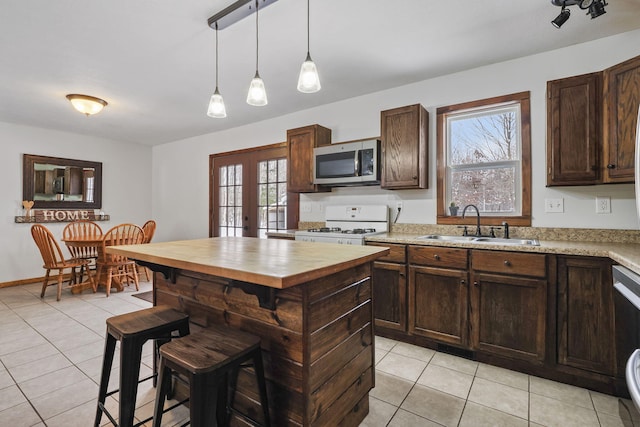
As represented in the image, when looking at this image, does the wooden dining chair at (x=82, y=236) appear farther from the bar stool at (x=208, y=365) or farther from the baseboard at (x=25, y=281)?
the bar stool at (x=208, y=365)

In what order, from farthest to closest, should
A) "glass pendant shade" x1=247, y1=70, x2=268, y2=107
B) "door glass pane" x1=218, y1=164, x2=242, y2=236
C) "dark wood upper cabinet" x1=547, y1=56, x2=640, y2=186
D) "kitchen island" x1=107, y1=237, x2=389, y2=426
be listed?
"door glass pane" x1=218, y1=164, x2=242, y2=236 < "dark wood upper cabinet" x1=547, y1=56, x2=640, y2=186 < "glass pendant shade" x1=247, y1=70, x2=268, y2=107 < "kitchen island" x1=107, y1=237, x2=389, y2=426

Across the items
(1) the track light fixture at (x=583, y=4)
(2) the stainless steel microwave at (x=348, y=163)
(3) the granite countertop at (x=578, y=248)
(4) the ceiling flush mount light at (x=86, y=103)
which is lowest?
(3) the granite countertop at (x=578, y=248)

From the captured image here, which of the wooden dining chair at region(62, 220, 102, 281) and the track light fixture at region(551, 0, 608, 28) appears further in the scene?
the wooden dining chair at region(62, 220, 102, 281)

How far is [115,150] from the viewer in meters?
5.65

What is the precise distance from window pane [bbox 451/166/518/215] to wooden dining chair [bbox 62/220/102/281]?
14.4ft

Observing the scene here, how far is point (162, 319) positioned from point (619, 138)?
2.95 metres

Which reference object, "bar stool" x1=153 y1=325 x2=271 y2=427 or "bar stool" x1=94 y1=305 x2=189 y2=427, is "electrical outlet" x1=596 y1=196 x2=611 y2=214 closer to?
"bar stool" x1=153 y1=325 x2=271 y2=427

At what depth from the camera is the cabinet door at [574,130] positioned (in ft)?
7.27

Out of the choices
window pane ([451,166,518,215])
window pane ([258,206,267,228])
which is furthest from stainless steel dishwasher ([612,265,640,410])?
window pane ([258,206,267,228])

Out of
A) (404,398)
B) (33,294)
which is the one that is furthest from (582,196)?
(33,294)

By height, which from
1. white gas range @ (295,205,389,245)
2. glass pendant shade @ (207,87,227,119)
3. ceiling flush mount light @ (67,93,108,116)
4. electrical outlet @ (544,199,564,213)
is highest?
ceiling flush mount light @ (67,93,108,116)

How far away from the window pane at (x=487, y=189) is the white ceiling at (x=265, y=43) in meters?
0.96

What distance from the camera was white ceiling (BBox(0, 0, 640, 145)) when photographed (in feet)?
6.78

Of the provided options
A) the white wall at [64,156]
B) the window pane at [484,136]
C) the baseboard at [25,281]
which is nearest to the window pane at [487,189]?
the window pane at [484,136]
